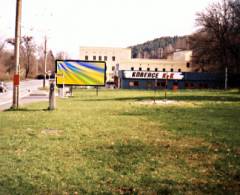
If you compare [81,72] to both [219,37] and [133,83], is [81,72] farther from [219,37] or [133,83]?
[219,37]

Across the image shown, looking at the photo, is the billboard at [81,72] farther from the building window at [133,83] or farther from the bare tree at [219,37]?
the bare tree at [219,37]

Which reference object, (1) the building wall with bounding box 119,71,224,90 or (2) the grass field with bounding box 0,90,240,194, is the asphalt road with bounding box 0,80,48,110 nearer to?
(2) the grass field with bounding box 0,90,240,194

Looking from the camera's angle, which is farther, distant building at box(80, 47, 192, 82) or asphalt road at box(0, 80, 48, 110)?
distant building at box(80, 47, 192, 82)

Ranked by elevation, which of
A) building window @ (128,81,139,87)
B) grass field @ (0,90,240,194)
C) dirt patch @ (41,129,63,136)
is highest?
building window @ (128,81,139,87)

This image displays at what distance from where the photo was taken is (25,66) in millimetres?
102000

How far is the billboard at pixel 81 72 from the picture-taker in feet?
119

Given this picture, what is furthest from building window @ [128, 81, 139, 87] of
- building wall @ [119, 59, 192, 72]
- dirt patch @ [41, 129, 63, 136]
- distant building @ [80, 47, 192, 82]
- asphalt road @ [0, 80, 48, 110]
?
dirt patch @ [41, 129, 63, 136]

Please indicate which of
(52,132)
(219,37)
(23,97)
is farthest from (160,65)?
(52,132)

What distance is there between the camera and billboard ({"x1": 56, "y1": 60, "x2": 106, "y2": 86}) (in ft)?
119

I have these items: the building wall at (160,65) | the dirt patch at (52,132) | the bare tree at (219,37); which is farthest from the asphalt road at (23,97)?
the building wall at (160,65)

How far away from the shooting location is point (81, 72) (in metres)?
37.1

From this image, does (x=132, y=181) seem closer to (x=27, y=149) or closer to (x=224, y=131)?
(x=27, y=149)

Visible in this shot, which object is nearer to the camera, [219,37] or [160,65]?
[219,37]

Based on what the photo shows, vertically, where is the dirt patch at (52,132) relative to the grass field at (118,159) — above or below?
above
